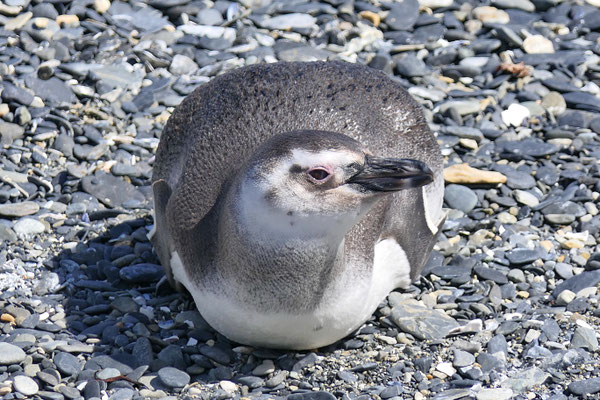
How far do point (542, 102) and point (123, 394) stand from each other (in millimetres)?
5185

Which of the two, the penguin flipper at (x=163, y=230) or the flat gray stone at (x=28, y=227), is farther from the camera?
the flat gray stone at (x=28, y=227)

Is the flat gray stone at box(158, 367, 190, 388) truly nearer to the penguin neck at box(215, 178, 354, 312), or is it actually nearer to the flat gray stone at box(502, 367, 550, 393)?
the penguin neck at box(215, 178, 354, 312)

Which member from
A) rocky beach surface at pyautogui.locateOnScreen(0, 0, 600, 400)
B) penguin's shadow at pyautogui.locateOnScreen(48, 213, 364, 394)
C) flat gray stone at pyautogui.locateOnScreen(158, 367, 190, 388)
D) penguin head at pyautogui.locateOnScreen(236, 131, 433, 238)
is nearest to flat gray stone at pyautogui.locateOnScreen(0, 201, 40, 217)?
rocky beach surface at pyautogui.locateOnScreen(0, 0, 600, 400)

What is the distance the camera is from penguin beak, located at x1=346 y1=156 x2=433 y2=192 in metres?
5.71

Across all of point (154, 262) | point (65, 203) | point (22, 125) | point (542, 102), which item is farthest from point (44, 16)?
point (542, 102)

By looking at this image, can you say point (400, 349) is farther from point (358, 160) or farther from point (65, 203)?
point (65, 203)

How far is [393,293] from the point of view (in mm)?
7250

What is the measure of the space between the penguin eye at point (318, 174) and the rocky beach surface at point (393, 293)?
1.18 metres

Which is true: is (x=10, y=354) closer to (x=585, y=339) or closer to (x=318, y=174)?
(x=318, y=174)

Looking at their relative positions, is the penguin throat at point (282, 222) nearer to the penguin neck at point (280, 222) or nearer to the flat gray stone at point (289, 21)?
the penguin neck at point (280, 222)

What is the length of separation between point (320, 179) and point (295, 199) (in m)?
0.16

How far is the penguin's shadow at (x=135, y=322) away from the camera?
6430mm

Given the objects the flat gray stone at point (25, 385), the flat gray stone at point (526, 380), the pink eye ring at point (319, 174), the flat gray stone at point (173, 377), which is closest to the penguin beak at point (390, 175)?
the pink eye ring at point (319, 174)

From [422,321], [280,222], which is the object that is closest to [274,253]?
[280,222]
